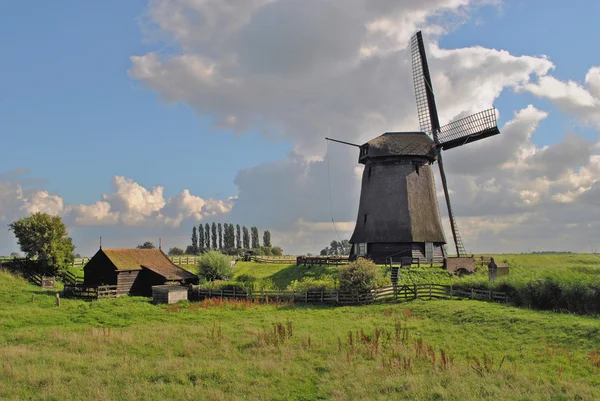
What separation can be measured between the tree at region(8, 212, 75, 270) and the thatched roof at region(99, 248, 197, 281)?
9559mm

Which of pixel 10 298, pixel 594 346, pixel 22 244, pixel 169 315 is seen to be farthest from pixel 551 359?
pixel 22 244

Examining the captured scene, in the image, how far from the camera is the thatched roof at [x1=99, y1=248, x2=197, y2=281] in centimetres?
3769

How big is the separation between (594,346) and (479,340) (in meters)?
3.77

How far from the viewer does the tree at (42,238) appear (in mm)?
44469

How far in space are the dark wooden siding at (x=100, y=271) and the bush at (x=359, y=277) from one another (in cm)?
1816

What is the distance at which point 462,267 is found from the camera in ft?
132

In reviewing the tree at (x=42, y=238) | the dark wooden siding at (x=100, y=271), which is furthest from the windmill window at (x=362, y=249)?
the tree at (x=42, y=238)

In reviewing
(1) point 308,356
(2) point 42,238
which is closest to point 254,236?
(2) point 42,238

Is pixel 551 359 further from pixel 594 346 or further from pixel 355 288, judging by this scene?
pixel 355 288

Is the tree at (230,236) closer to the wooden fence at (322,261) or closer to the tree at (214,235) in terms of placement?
the tree at (214,235)

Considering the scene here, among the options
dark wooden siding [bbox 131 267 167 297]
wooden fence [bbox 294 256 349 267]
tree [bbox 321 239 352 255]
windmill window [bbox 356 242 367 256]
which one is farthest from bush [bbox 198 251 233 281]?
tree [bbox 321 239 352 255]

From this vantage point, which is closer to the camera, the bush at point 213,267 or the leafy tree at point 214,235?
the bush at point 213,267

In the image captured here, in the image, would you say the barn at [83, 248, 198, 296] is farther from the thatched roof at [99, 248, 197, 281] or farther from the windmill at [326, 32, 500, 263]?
the windmill at [326, 32, 500, 263]

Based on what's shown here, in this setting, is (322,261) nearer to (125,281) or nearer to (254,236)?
(125,281)
